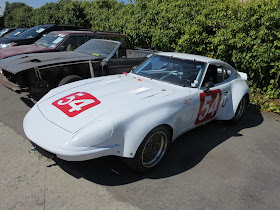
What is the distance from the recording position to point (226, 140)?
175 inches

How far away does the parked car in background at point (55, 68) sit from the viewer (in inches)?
193

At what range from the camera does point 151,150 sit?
10.9 feet

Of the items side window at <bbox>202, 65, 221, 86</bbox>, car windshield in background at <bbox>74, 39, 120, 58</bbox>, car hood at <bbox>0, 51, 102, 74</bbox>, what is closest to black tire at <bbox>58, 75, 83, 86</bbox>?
car hood at <bbox>0, 51, 102, 74</bbox>

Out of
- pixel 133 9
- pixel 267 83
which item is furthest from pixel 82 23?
pixel 267 83

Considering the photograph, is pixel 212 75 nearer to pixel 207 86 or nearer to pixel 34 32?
pixel 207 86

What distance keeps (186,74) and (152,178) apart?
73.2 inches

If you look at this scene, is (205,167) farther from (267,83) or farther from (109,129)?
(267,83)

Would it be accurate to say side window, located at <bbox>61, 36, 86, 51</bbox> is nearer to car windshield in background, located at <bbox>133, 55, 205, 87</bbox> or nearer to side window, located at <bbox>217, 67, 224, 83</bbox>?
car windshield in background, located at <bbox>133, 55, 205, 87</bbox>

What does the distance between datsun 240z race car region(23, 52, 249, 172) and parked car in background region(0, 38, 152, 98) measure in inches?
49.0

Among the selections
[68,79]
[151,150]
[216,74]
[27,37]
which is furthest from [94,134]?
[27,37]

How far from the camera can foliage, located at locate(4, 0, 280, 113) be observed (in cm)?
612

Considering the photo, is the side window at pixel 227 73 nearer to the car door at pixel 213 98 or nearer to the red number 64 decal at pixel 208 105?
the car door at pixel 213 98

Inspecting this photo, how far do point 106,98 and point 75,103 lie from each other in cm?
41

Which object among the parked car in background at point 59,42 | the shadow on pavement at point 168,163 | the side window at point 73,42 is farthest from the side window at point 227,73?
the side window at point 73,42
